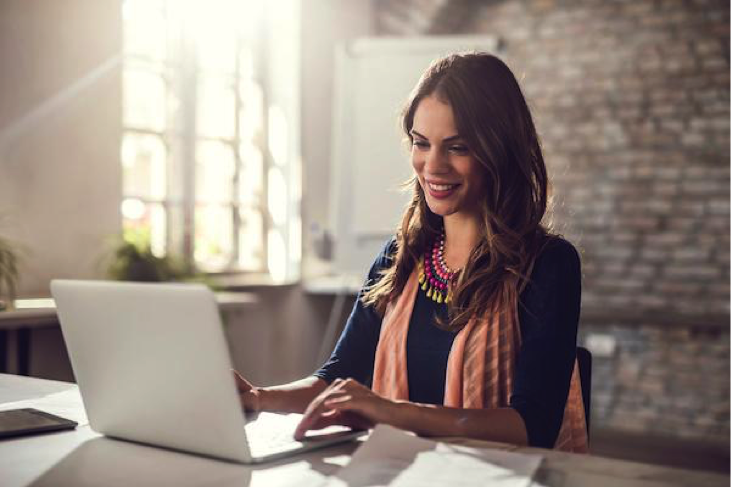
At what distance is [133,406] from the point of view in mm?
1220

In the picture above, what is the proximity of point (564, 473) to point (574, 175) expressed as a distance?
4280mm

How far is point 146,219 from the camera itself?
4.60 metres

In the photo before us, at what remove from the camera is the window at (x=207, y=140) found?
454 cm

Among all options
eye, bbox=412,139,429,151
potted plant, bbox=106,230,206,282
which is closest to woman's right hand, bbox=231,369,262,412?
eye, bbox=412,139,429,151

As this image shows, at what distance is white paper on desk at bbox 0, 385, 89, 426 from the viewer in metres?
1.45

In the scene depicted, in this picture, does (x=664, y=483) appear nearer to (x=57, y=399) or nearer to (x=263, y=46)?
(x=57, y=399)

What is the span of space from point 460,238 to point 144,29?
3.20m

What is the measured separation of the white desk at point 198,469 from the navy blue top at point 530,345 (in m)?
0.27

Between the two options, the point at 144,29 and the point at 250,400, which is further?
the point at 144,29

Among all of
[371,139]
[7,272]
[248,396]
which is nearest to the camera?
[248,396]

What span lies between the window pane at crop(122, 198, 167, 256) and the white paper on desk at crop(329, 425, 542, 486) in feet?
10.5

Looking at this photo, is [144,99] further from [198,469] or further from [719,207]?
[198,469]

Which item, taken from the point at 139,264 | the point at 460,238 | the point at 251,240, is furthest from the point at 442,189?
the point at 251,240

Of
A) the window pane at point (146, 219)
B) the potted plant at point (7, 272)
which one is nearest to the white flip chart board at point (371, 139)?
the window pane at point (146, 219)
